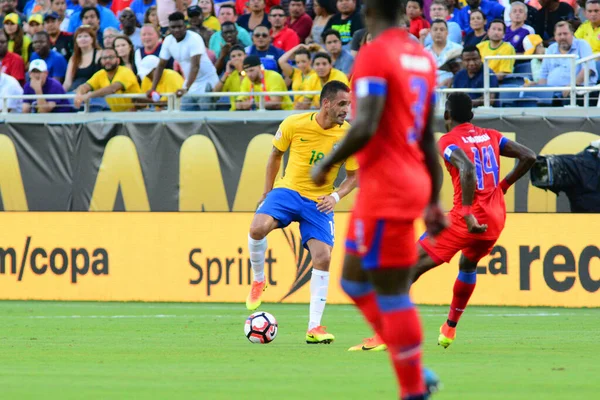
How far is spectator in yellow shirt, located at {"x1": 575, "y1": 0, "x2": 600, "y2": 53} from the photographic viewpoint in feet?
62.2

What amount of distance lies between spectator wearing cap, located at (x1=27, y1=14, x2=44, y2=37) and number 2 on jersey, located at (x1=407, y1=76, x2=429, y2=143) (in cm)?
1913

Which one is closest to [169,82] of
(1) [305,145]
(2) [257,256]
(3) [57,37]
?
(3) [57,37]

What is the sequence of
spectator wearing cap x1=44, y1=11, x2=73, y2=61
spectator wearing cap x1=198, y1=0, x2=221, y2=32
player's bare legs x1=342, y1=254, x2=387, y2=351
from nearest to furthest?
player's bare legs x1=342, y1=254, x2=387, y2=351 → spectator wearing cap x1=198, y1=0, x2=221, y2=32 → spectator wearing cap x1=44, y1=11, x2=73, y2=61

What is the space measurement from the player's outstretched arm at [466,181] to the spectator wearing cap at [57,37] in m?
14.8

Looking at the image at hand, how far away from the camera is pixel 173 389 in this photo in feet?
24.1

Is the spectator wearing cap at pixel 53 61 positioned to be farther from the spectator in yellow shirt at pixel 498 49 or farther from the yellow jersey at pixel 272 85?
the spectator in yellow shirt at pixel 498 49

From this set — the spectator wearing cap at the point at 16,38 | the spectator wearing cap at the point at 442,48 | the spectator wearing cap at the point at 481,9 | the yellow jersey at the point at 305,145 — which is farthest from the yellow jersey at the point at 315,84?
the yellow jersey at the point at 305,145

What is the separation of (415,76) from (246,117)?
14539 mm

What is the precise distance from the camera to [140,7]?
79.7 feet

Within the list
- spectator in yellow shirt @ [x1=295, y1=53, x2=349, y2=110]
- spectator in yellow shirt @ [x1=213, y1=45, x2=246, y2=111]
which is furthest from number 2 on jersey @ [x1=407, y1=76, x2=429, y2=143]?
spectator in yellow shirt @ [x1=213, y1=45, x2=246, y2=111]

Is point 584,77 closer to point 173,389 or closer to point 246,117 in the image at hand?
point 246,117

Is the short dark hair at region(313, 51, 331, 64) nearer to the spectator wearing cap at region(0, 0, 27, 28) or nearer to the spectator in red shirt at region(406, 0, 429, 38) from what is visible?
the spectator in red shirt at region(406, 0, 429, 38)

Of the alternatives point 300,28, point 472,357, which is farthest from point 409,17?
point 472,357

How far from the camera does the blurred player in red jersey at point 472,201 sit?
33.7ft
